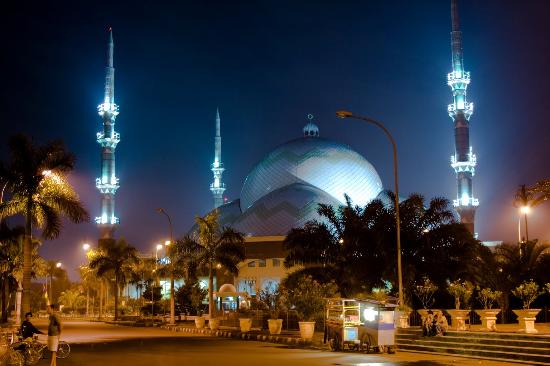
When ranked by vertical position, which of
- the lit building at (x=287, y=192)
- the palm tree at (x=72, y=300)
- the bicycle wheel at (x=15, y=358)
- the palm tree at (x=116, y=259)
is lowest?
the palm tree at (x=72, y=300)

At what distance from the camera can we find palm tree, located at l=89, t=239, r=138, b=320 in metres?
55.8

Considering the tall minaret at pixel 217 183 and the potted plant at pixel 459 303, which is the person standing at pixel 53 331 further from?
the tall minaret at pixel 217 183

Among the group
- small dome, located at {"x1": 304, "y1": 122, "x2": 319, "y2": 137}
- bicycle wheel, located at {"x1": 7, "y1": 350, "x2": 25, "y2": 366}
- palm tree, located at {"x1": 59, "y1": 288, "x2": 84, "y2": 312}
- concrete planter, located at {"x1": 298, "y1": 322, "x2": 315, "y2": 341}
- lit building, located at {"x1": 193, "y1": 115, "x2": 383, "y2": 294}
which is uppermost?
small dome, located at {"x1": 304, "y1": 122, "x2": 319, "y2": 137}

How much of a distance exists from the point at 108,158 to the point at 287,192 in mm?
Answer: 24650

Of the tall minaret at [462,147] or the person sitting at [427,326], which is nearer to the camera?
the person sitting at [427,326]

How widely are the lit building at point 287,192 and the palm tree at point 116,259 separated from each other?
1480 cm

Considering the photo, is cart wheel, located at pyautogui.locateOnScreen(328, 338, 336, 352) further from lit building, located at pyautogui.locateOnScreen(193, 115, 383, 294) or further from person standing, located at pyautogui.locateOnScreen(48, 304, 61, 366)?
lit building, located at pyautogui.locateOnScreen(193, 115, 383, 294)

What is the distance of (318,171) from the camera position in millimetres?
84562

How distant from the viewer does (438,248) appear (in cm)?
3709

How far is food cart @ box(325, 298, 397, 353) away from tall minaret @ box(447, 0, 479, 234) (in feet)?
178

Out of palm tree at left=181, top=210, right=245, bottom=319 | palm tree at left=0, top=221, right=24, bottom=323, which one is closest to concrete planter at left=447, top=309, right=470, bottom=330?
palm tree at left=181, top=210, right=245, bottom=319

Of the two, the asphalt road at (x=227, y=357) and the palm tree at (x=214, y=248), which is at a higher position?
the palm tree at (x=214, y=248)

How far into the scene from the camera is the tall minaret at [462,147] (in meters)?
74.9

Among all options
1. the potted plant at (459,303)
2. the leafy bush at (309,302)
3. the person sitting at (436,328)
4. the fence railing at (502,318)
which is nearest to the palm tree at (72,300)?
the leafy bush at (309,302)
